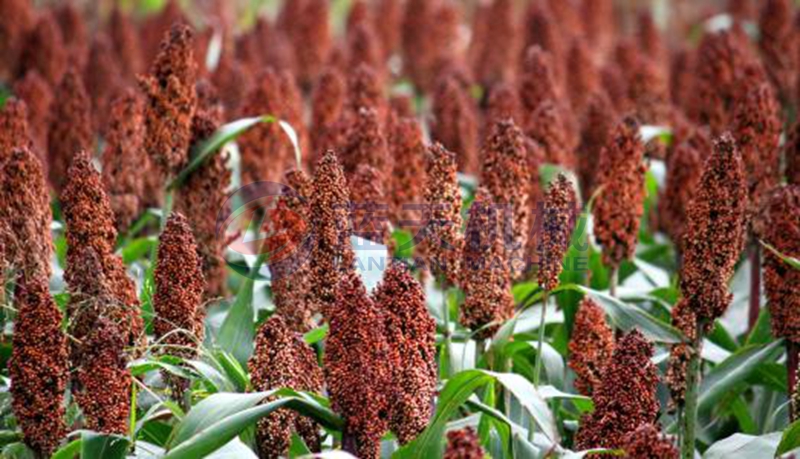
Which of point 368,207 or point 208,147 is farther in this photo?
point 208,147

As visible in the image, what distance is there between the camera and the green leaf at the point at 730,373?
13.5ft

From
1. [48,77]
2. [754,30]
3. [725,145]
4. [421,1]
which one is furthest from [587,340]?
[754,30]

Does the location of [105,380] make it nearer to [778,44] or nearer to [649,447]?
[649,447]

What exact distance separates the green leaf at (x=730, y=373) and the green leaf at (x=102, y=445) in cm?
175

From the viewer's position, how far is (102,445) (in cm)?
318

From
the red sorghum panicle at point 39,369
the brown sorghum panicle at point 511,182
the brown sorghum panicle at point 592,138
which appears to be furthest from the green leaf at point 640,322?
the brown sorghum panicle at point 592,138

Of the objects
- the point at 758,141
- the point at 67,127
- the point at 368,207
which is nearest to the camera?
the point at 368,207

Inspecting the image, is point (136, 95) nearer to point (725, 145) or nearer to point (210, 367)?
point (210, 367)

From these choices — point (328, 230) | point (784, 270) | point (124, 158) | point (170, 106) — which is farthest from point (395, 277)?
point (124, 158)

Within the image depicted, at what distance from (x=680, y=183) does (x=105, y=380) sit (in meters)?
2.67

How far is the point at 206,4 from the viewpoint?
42.4ft

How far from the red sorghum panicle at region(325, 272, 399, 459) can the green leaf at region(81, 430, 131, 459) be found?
497mm

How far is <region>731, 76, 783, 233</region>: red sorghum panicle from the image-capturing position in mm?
4781

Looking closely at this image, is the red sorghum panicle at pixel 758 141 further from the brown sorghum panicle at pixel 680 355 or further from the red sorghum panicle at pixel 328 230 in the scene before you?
the red sorghum panicle at pixel 328 230
